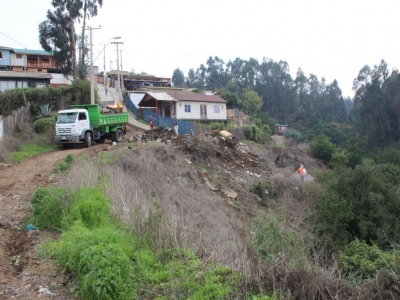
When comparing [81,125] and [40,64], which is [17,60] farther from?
[81,125]

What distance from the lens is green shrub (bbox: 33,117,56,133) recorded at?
21938 mm

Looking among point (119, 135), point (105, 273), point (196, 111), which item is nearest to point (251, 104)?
point (196, 111)

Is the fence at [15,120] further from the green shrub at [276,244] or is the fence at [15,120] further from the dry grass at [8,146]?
the green shrub at [276,244]

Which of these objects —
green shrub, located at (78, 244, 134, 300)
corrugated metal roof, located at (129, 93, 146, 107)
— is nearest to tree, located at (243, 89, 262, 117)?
corrugated metal roof, located at (129, 93, 146, 107)

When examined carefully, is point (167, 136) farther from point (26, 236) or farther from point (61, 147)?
point (26, 236)

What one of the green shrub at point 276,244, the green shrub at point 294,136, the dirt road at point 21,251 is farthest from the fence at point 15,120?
the green shrub at point 294,136

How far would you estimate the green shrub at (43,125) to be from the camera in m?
21.9

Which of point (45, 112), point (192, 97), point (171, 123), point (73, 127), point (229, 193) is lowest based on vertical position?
point (229, 193)

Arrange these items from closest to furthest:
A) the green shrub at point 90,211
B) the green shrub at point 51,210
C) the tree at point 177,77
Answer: the green shrub at point 90,211 → the green shrub at point 51,210 → the tree at point 177,77

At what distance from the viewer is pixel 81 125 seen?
20219 millimetres

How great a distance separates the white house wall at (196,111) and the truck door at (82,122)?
63.4 ft

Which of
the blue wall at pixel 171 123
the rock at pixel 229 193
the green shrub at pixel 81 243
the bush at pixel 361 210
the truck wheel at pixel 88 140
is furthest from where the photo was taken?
the blue wall at pixel 171 123

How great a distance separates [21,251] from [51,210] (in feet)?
4.60

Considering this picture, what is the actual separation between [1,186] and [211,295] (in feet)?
30.9
